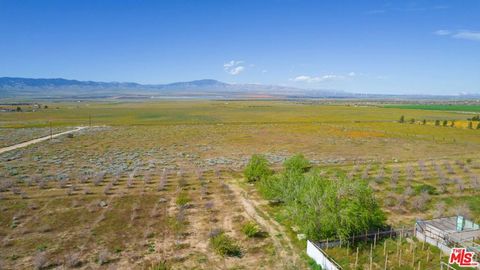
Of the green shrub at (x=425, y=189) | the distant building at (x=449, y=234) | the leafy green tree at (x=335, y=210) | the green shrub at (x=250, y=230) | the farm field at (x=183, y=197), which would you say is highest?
the leafy green tree at (x=335, y=210)

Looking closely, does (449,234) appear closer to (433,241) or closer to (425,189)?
(433,241)

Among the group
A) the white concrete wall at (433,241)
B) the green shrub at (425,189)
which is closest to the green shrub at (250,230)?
the white concrete wall at (433,241)

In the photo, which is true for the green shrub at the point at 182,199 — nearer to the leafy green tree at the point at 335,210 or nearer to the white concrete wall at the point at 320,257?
the leafy green tree at the point at 335,210

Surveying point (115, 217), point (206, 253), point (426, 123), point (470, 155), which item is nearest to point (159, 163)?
point (115, 217)

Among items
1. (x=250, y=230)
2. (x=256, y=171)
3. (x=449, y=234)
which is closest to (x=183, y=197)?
(x=256, y=171)

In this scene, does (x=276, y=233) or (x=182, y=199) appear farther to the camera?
(x=182, y=199)

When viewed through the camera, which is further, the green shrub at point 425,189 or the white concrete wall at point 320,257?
the green shrub at point 425,189

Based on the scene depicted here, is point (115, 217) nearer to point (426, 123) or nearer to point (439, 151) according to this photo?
point (439, 151)
